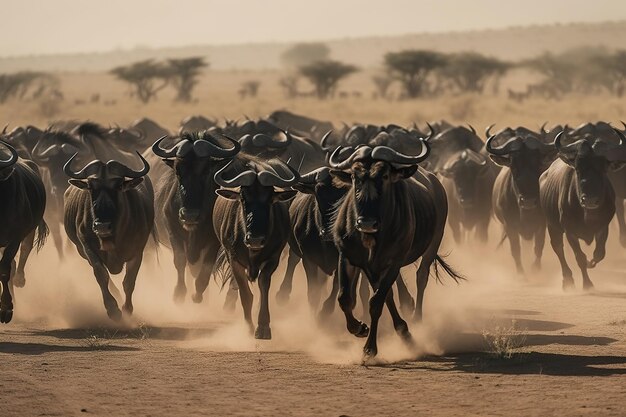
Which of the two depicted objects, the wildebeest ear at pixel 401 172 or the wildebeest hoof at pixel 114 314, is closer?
the wildebeest ear at pixel 401 172

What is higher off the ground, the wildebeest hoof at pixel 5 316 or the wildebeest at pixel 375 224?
the wildebeest at pixel 375 224

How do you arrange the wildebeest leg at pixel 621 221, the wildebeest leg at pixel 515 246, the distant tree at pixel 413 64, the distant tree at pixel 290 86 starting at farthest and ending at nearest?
1. the distant tree at pixel 290 86
2. the distant tree at pixel 413 64
3. the wildebeest leg at pixel 621 221
4. the wildebeest leg at pixel 515 246

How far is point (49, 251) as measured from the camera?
67.7ft

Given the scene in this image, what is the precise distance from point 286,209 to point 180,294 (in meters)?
2.92

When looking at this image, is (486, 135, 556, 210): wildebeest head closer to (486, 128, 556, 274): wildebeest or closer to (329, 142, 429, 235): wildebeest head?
(486, 128, 556, 274): wildebeest

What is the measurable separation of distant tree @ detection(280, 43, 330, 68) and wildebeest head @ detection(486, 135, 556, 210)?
331ft

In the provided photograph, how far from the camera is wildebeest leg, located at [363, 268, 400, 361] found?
33.3 feet

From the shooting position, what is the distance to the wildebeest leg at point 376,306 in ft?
33.3

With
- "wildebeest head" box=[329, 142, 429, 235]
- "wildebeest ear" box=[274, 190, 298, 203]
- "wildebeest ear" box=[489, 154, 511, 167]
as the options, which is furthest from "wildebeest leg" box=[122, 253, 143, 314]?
"wildebeest ear" box=[489, 154, 511, 167]

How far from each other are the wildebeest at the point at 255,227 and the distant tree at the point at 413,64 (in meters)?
52.2

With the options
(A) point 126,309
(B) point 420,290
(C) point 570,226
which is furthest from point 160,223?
(C) point 570,226

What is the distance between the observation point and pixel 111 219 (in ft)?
42.4

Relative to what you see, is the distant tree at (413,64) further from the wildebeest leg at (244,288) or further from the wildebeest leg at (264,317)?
the wildebeest leg at (264,317)

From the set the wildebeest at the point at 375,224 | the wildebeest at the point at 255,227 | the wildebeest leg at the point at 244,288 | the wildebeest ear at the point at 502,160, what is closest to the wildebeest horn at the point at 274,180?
the wildebeest at the point at 255,227
